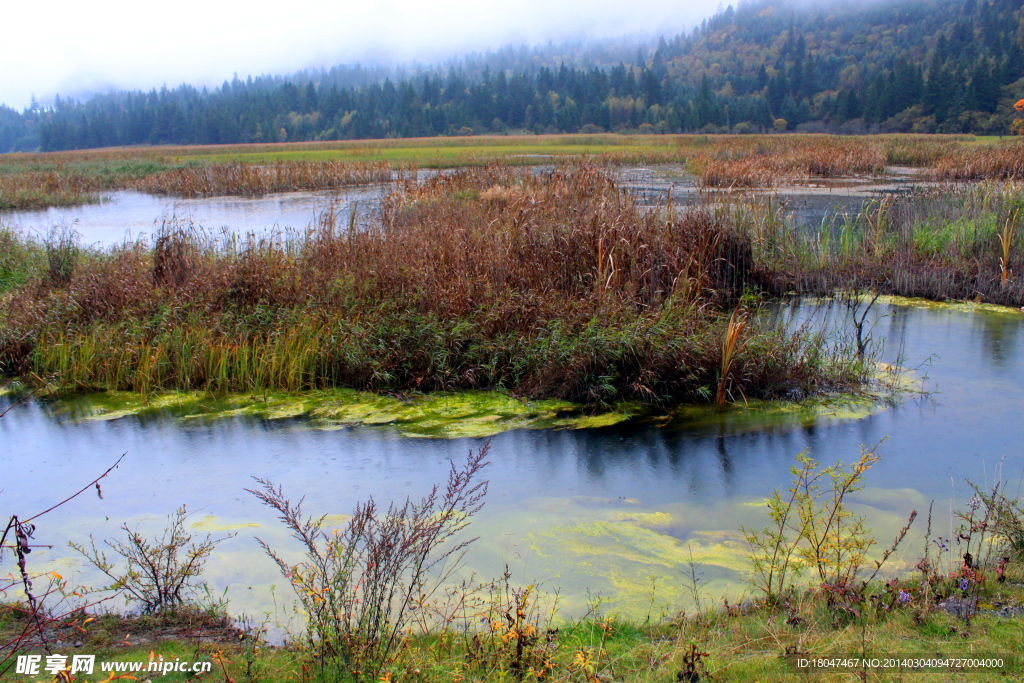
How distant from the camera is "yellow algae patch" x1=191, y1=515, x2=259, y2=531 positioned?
14.1ft

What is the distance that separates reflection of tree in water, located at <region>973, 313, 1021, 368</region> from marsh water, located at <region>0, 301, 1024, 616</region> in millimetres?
201

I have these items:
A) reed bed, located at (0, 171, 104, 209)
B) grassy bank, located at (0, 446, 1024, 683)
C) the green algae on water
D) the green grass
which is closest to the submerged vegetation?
the green algae on water

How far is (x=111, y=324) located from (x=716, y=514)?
7.00 meters

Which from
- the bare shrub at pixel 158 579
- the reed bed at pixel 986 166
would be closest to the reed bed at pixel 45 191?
the bare shrub at pixel 158 579

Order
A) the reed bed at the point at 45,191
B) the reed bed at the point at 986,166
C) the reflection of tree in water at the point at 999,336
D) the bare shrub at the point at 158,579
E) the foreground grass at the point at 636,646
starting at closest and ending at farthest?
the foreground grass at the point at 636,646
the bare shrub at the point at 158,579
the reflection of tree in water at the point at 999,336
the reed bed at the point at 986,166
the reed bed at the point at 45,191

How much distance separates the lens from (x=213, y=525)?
Answer: 4352mm

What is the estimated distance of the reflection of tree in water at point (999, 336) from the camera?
740 centimetres

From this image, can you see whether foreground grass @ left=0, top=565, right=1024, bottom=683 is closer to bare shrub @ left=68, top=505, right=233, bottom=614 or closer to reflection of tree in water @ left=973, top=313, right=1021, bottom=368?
bare shrub @ left=68, top=505, right=233, bottom=614

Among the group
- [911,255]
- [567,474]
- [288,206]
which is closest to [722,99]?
[288,206]

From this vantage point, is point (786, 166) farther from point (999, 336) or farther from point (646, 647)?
point (646, 647)

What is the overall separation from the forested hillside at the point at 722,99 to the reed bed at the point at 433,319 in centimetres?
6060

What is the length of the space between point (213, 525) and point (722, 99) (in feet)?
325

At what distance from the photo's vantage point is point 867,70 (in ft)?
310

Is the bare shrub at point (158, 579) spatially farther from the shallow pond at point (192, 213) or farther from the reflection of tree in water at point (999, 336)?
the shallow pond at point (192, 213)
